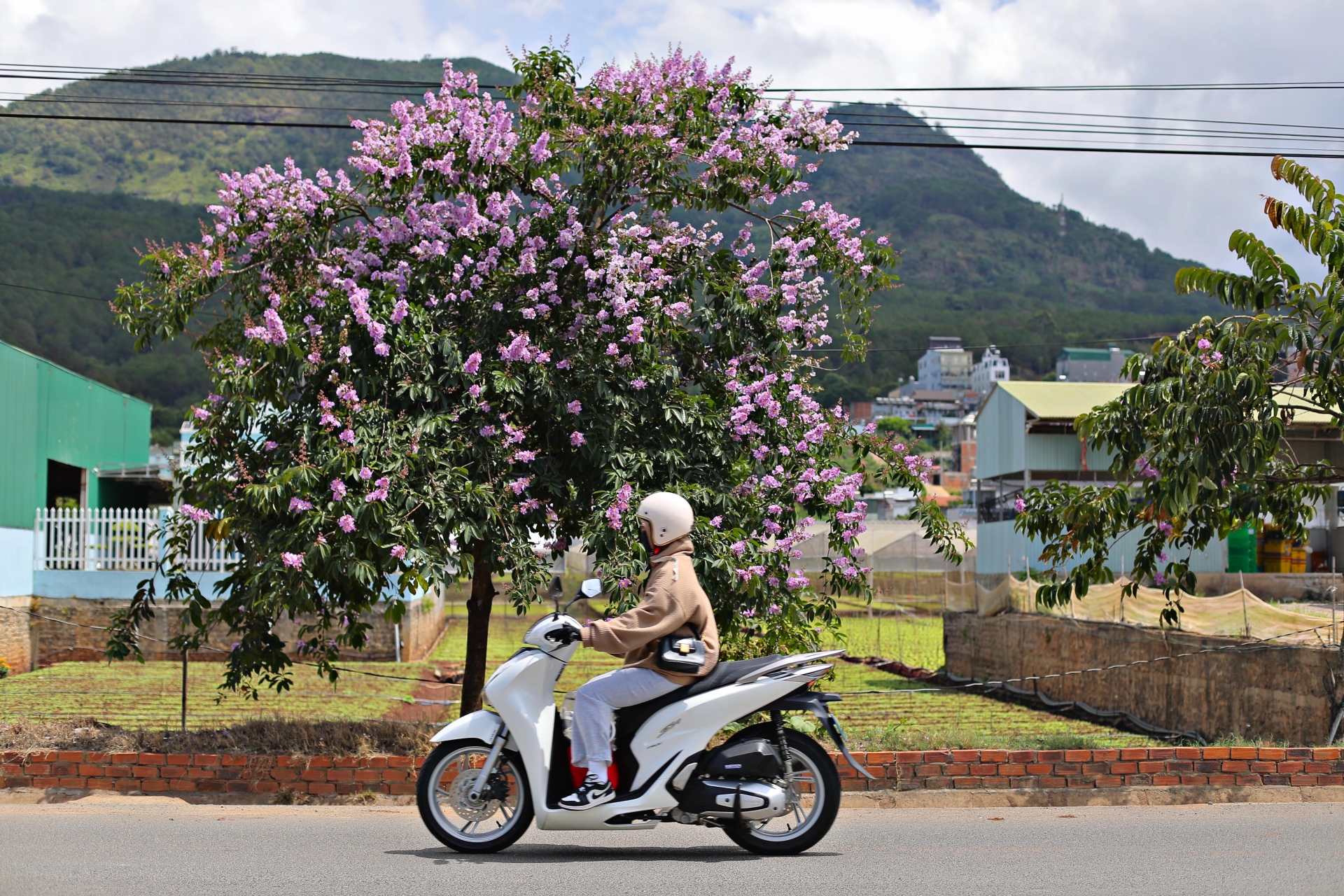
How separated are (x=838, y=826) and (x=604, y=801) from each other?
172 cm

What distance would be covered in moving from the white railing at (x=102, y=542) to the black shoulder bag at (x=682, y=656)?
584 inches

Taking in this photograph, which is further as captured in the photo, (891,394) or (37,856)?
(891,394)

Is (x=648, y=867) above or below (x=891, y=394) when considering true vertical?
below

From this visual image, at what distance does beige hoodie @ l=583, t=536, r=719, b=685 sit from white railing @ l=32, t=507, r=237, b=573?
48.2ft

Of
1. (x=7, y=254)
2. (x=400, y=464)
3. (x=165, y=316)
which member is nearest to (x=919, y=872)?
(x=400, y=464)

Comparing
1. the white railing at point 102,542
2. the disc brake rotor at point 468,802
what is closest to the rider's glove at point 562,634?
the disc brake rotor at point 468,802

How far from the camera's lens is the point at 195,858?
5.97 metres

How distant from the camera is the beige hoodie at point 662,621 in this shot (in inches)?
237

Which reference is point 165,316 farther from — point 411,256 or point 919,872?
point 919,872

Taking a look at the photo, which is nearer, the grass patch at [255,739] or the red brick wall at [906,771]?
the red brick wall at [906,771]

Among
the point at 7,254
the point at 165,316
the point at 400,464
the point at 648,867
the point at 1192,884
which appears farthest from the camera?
the point at 7,254

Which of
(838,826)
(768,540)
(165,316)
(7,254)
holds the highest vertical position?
(7,254)

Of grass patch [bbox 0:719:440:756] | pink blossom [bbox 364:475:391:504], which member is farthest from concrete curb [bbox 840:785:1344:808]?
pink blossom [bbox 364:475:391:504]

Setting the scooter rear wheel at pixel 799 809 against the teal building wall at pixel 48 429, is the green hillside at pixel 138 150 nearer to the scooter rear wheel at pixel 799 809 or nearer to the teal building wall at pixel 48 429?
the teal building wall at pixel 48 429
